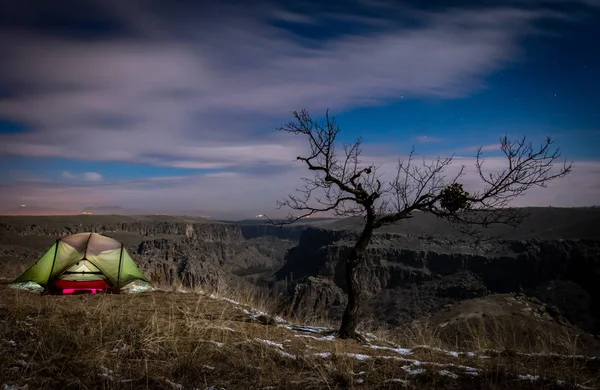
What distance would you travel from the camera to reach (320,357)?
214 inches

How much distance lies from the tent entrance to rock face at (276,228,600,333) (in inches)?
2376

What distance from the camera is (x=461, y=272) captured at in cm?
9275

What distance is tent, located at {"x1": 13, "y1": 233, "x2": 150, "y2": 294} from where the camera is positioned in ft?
40.8

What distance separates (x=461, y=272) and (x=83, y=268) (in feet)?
311

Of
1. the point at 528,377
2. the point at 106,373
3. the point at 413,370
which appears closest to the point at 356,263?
the point at 413,370

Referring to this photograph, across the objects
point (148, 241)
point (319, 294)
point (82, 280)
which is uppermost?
point (82, 280)

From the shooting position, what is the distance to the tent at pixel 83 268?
12.4m

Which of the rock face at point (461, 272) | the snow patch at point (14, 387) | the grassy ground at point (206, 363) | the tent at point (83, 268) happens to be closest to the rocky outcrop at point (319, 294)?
the rock face at point (461, 272)

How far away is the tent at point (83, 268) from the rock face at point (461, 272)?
59656 mm

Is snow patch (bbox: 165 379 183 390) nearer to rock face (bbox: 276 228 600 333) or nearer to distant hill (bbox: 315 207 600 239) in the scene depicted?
rock face (bbox: 276 228 600 333)

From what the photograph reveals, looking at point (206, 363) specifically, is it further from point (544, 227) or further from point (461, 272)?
point (544, 227)

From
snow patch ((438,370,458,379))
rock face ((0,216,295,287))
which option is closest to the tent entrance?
snow patch ((438,370,458,379))

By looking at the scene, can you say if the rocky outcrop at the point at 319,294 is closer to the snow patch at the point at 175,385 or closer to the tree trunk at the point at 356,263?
the tree trunk at the point at 356,263

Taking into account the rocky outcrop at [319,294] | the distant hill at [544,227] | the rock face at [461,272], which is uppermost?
the distant hill at [544,227]
